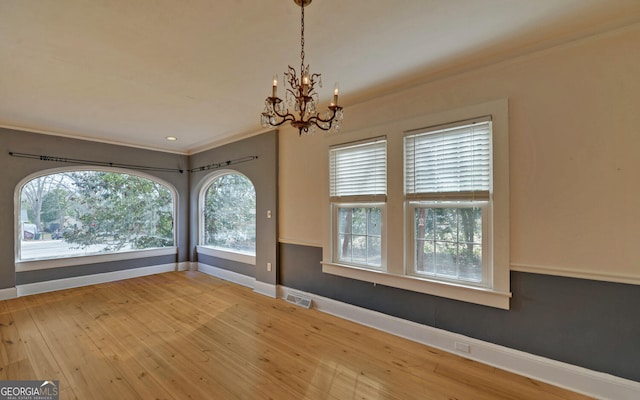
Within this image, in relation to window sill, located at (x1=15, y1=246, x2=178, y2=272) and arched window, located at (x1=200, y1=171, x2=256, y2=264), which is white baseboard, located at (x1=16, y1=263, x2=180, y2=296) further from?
arched window, located at (x1=200, y1=171, x2=256, y2=264)

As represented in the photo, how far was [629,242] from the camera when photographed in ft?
6.17

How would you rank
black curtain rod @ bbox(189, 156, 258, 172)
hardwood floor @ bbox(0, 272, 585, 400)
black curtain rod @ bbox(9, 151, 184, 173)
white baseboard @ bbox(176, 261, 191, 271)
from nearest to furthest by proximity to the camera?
hardwood floor @ bbox(0, 272, 585, 400) → black curtain rod @ bbox(9, 151, 184, 173) → black curtain rod @ bbox(189, 156, 258, 172) → white baseboard @ bbox(176, 261, 191, 271)

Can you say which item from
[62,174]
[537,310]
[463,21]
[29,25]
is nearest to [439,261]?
[537,310]

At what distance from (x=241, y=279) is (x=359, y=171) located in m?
3.03

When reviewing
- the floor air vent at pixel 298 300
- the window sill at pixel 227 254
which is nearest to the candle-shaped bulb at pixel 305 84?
the floor air vent at pixel 298 300

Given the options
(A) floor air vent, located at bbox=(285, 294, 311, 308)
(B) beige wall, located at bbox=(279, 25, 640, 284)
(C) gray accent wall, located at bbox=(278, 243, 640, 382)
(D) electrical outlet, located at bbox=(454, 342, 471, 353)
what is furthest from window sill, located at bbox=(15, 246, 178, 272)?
(B) beige wall, located at bbox=(279, 25, 640, 284)

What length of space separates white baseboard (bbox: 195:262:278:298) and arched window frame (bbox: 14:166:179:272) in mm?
933

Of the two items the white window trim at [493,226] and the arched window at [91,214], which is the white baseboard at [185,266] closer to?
the arched window at [91,214]

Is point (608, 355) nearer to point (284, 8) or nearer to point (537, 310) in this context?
point (537, 310)

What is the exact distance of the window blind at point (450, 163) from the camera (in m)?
2.44

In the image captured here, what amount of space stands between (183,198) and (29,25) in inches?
174

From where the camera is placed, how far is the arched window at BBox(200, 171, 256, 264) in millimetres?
4965

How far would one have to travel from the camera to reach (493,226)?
2369 mm

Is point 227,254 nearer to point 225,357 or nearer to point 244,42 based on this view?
point 225,357
